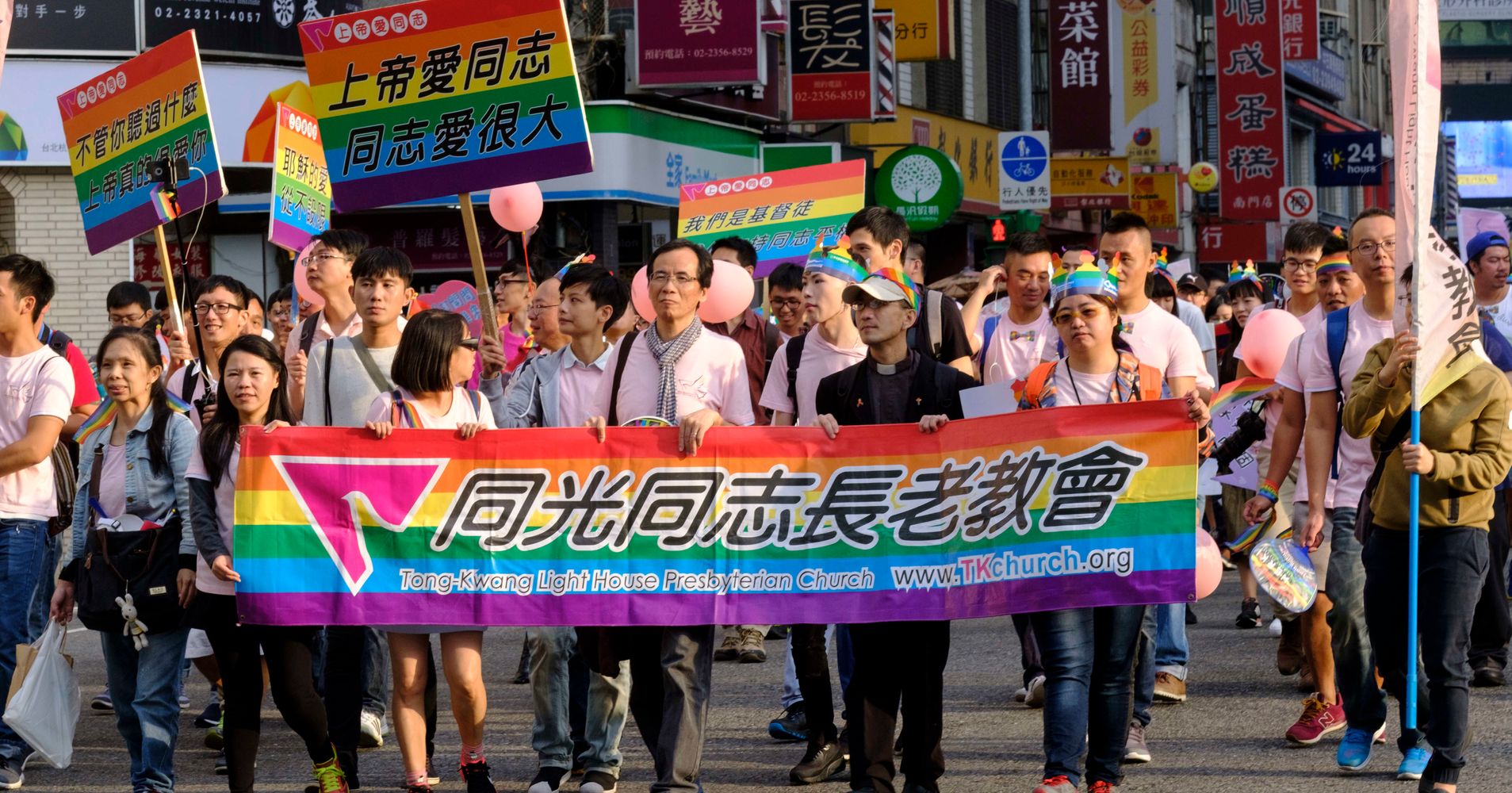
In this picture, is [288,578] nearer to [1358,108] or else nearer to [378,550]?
[378,550]

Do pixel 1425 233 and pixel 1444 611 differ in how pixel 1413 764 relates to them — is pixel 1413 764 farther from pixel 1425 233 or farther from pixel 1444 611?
pixel 1425 233

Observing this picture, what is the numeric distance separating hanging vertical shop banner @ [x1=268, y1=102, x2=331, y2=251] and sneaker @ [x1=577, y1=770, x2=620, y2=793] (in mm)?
4175

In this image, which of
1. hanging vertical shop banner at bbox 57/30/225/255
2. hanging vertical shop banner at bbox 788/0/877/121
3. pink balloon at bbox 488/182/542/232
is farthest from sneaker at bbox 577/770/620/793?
hanging vertical shop banner at bbox 788/0/877/121

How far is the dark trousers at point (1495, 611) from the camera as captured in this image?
282 inches

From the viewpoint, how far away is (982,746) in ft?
25.3

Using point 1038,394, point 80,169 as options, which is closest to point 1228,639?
point 1038,394

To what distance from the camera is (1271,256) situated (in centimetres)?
4319

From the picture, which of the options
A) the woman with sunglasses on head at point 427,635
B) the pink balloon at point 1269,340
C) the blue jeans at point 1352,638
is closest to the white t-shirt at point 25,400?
the woman with sunglasses on head at point 427,635

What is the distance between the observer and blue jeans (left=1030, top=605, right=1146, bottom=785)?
612cm

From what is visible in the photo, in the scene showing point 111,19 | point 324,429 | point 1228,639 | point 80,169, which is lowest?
point 1228,639

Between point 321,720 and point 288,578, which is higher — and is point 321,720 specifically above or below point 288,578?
below

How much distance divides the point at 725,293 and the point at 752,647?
277 centimetres

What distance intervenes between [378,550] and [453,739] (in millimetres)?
1851

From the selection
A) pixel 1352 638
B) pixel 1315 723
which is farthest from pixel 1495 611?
pixel 1352 638
